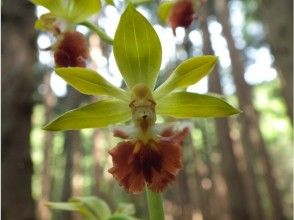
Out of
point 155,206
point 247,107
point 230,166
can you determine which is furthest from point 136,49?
point 247,107

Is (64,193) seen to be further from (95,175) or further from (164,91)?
(164,91)

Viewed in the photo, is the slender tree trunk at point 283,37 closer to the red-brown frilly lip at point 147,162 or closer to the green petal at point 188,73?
the green petal at point 188,73

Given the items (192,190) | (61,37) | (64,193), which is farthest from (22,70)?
(192,190)

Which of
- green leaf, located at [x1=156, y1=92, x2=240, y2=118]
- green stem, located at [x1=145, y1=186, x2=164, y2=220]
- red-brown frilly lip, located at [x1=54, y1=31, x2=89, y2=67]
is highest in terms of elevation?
red-brown frilly lip, located at [x1=54, y1=31, x2=89, y2=67]

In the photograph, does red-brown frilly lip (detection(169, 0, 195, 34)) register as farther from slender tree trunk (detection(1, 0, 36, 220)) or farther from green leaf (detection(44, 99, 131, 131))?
slender tree trunk (detection(1, 0, 36, 220))

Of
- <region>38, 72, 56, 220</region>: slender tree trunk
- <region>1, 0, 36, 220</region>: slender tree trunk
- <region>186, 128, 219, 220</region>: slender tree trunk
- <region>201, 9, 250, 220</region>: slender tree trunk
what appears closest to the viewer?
<region>1, 0, 36, 220</region>: slender tree trunk

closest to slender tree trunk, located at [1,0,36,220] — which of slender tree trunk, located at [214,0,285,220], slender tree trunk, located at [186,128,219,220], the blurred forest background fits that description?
the blurred forest background

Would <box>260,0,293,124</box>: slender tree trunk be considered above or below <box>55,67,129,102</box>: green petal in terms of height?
above
